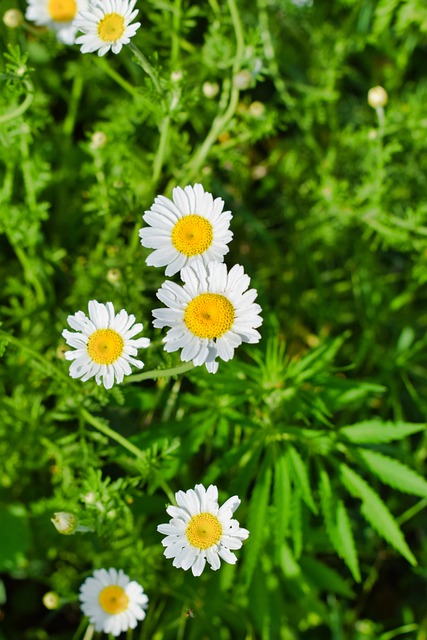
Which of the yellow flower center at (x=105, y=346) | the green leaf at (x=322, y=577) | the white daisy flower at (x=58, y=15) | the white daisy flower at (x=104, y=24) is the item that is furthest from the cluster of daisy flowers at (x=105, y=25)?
the green leaf at (x=322, y=577)

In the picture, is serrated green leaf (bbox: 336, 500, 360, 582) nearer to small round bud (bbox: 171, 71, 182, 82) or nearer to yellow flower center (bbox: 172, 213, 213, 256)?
yellow flower center (bbox: 172, 213, 213, 256)

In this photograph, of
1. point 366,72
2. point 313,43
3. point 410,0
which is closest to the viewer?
point 410,0

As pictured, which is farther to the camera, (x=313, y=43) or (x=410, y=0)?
(x=313, y=43)

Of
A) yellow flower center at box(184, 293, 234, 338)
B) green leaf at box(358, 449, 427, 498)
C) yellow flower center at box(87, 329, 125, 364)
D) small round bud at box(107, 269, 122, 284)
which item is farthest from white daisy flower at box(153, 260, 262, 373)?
green leaf at box(358, 449, 427, 498)

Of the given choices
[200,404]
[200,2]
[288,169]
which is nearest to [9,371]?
[200,404]

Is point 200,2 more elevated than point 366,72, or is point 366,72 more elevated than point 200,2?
point 366,72

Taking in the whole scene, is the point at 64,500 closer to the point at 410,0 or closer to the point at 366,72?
the point at 410,0

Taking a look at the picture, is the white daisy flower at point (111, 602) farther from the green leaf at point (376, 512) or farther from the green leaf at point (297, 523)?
the green leaf at point (376, 512)
